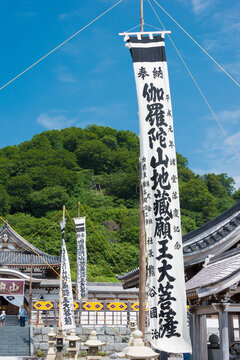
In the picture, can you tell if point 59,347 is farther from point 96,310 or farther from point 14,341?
point 14,341

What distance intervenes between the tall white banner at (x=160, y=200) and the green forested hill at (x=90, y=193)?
34.5m

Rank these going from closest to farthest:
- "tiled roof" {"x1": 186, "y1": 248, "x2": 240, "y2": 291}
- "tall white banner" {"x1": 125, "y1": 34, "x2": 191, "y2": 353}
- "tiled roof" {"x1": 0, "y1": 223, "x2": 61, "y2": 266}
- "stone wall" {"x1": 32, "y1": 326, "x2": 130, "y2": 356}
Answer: "tall white banner" {"x1": 125, "y1": 34, "x2": 191, "y2": 353}
"tiled roof" {"x1": 186, "y1": 248, "x2": 240, "y2": 291}
"stone wall" {"x1": 32, "y1": 326, "x2": 130, "y2": 356}
"tiled roof" {"x1": 0, "y1": 223, "x2": 61, "y2": 266}

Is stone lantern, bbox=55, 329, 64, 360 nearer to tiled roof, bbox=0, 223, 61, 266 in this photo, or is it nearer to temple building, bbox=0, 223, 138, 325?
temple building, bbox=0, 223, 138, 325

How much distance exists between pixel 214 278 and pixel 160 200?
1.78 meters

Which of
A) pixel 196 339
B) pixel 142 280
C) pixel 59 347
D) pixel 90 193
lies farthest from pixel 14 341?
pixel 90 193

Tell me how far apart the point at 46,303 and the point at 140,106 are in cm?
1585

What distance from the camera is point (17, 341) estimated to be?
18.9 metres

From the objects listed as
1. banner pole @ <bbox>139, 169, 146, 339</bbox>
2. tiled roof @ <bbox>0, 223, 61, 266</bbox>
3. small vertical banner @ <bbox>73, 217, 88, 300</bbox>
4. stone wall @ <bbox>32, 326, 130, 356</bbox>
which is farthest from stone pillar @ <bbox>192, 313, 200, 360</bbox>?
tiled roof @ <bbox>0, 223, 61, 266</bbox>

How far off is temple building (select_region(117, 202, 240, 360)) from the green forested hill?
31854 mm

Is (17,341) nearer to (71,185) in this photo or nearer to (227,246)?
(227,246)

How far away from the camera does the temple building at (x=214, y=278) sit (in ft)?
21.1

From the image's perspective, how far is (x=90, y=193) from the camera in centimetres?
5697

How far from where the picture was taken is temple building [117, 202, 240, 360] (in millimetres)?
6434

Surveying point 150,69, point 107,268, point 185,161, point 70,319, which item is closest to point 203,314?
point 150,69
